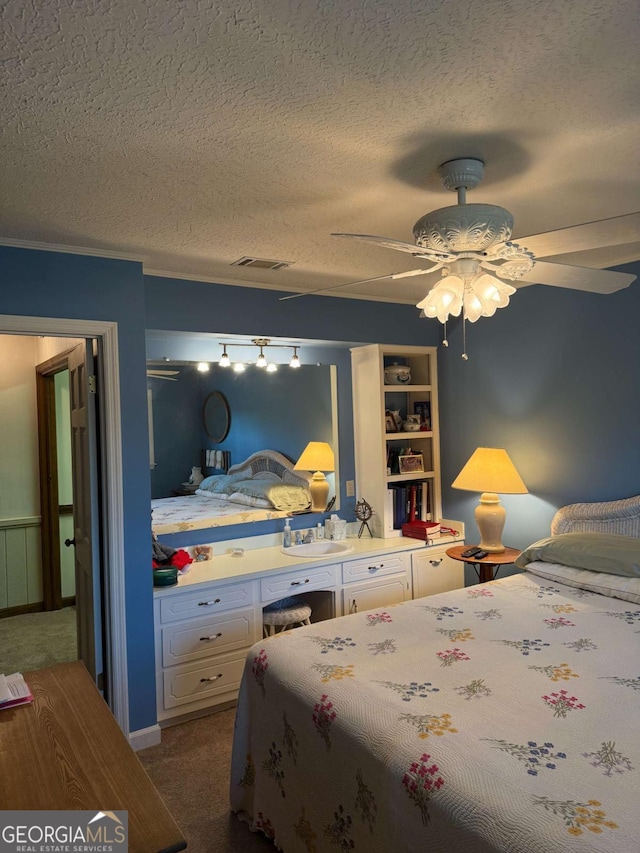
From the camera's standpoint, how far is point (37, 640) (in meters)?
4.39

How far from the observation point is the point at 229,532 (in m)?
3.73

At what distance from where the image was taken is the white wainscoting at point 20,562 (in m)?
4.84

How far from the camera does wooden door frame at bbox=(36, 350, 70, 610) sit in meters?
4.96

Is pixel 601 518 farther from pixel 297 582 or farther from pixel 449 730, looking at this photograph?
pixel 449 730

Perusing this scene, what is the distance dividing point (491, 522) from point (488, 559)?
243 millimetres

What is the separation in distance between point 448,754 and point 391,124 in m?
1.76

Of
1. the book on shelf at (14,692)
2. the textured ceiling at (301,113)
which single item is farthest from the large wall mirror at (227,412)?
the book on shelf at (14,692)

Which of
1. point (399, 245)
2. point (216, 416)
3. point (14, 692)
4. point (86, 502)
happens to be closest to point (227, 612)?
point (86, 502)

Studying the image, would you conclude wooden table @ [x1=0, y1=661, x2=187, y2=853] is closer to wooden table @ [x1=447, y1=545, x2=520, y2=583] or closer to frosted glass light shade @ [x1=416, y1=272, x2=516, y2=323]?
frosted glass light shade @ [x1=416, y1=272, x2=516, y2=323]

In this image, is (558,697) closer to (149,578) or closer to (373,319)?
(149,578)

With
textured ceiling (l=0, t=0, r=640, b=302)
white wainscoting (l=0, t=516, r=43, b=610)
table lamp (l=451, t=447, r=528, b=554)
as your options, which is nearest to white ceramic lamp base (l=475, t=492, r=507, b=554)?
table lamp (l=451, t=447, r=528, b=554)

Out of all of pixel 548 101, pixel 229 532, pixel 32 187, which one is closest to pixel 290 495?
pixel 229 532

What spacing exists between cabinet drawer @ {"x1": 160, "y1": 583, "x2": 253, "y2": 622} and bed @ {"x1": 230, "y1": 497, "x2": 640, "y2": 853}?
0.82 metres

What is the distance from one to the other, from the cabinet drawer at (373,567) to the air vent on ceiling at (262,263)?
70.9 inches
